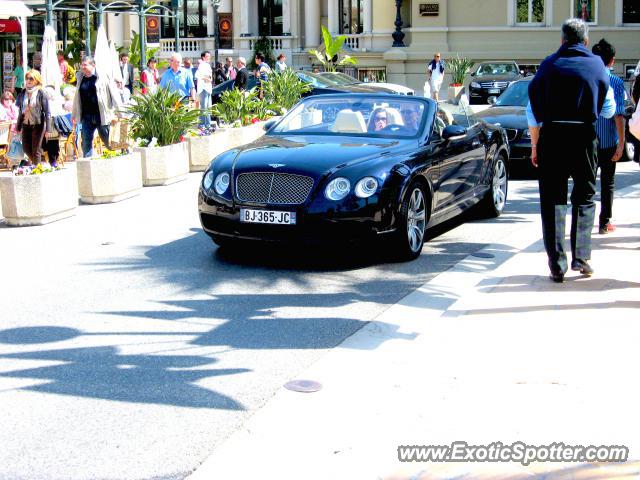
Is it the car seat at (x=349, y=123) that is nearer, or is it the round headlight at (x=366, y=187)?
the round headlight at (x=366, y=187)

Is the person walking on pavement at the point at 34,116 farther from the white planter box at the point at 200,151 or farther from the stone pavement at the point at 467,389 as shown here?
the stone pavement at the point at 467,389

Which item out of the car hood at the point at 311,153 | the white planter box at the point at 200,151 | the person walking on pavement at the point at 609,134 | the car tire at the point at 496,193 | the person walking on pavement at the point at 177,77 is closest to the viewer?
the car hood at the point at 311,153

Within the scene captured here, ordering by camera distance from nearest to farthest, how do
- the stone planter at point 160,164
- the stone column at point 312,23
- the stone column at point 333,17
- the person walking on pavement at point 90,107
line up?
the person walking on pavement at point 90,107 < the stone planter at point 160,164 < the stone column at point 333,17 < the stone column at point 312,23

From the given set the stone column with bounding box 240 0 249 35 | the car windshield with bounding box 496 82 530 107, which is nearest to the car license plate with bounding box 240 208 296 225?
the car windshield with bounding box 496 82 530 107

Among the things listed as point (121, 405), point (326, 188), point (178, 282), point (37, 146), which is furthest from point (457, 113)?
point (121, 405)

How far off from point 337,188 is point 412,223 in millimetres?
965

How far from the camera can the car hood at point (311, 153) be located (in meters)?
10.0

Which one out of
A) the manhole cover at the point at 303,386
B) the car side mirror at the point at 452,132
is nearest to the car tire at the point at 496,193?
the car side mirror at the point at 452,132

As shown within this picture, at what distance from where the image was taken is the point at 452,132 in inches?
444

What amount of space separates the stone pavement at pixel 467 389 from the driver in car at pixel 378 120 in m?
2.75

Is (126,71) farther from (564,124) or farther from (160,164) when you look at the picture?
(564,124)

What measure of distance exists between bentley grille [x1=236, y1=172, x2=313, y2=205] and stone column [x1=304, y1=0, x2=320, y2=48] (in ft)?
134

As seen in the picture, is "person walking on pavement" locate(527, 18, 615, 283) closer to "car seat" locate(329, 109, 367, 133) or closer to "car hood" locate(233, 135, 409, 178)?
"car hood" locate(233, 135, 409, 178)

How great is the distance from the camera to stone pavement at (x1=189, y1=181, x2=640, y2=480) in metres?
5.23
